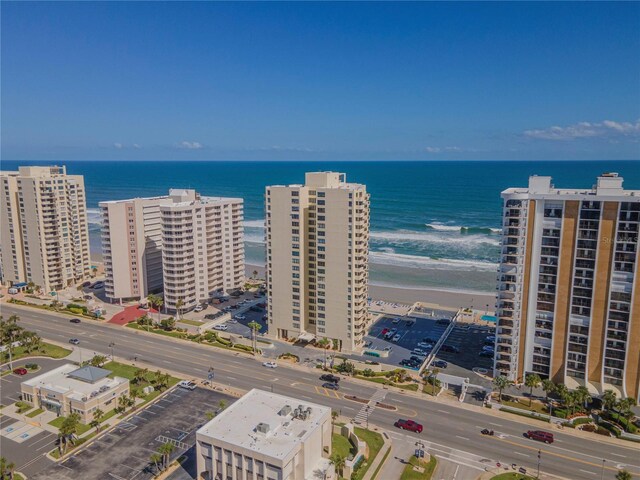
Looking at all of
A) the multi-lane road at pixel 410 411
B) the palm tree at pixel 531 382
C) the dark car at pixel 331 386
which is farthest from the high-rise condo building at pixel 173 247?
the palm tree at pixel 531 382

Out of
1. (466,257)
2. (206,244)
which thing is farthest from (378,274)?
(206,244)

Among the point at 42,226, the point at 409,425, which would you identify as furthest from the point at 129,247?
the point at 409,425

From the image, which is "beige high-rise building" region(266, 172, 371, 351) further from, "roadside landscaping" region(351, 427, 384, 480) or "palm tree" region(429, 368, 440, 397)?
"roadside landscaping" region(351, 427, 384, 480)

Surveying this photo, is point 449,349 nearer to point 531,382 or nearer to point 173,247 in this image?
point 531,382

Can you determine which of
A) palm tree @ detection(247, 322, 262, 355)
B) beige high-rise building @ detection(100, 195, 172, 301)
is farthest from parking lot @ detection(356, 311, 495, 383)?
beige high-rise building @ detection(100, 195, 172, 301)

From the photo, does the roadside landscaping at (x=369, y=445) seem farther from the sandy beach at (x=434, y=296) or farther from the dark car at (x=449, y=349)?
the sandy beach at (x=434, y=296)

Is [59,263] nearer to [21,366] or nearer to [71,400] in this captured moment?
[21,366]

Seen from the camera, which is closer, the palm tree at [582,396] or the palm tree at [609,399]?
the palm tree at [609,399]
